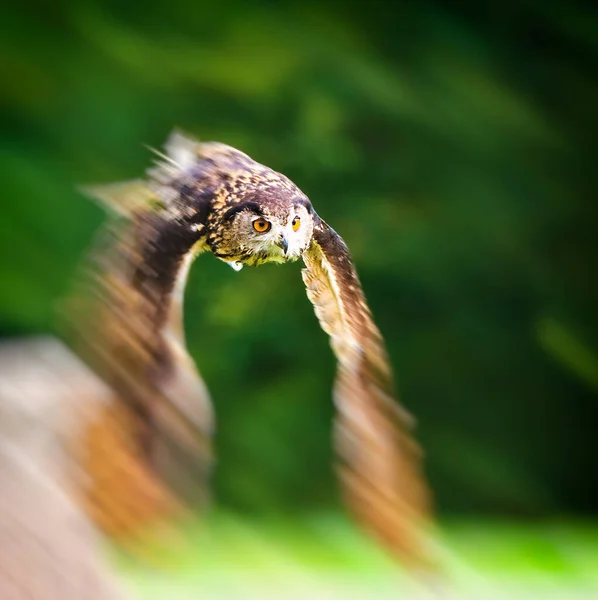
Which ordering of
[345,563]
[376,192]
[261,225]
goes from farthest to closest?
[376,192]
[345,563]
[261,225]

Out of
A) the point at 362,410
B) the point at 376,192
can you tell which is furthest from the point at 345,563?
the point at 376,192

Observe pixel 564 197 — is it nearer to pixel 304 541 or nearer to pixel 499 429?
pixel 499 429

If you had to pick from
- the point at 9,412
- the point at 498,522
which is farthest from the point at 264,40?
the point at 498,522

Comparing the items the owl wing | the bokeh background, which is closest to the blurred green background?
the bokeh background

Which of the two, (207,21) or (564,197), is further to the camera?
(564,197)

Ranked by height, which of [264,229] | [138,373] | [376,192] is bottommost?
[138,373]

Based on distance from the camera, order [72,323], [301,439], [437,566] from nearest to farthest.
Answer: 1. [72,323]
2. [437,566]
3. [301,439]

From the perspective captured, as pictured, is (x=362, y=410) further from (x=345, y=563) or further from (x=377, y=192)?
(x=377, y=192)
